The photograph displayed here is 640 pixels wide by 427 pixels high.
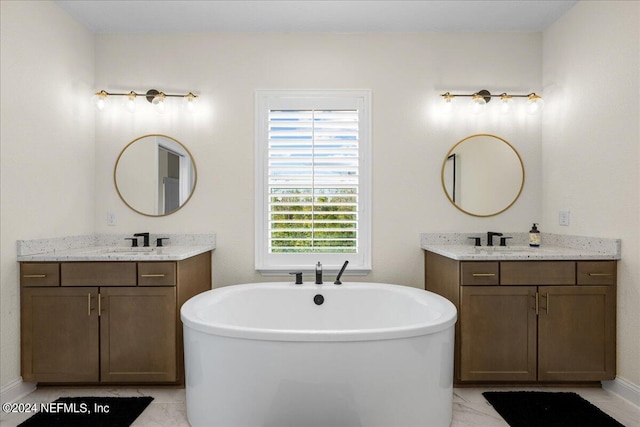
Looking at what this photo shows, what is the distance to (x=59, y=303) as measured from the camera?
240 centimetres

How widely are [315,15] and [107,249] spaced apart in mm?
2400

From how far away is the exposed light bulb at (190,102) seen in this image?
3008 mm

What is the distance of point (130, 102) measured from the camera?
9.86ft

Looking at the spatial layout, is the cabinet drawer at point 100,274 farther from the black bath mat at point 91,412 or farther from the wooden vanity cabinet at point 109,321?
the black bath mat at point 91,412

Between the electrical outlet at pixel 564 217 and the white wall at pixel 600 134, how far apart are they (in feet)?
0.13

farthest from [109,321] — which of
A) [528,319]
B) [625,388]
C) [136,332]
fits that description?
[625,388]

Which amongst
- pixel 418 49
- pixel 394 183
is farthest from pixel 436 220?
pixel 418 49

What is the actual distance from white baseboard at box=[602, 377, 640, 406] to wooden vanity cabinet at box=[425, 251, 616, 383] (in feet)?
0.62

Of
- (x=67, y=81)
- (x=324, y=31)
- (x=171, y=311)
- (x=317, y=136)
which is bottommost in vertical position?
(x=171, y=311)

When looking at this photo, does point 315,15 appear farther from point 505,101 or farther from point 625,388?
point 625,388

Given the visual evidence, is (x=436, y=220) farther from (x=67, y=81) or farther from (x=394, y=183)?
(x=67, y=81)

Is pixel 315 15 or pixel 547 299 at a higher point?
pixel 315 15

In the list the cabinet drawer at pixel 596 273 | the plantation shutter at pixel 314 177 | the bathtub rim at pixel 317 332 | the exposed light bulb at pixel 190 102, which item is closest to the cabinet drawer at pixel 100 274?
the bathtub rim at pixel 317 332

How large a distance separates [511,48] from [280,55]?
1924 mm
